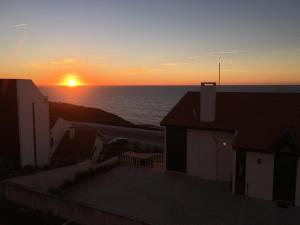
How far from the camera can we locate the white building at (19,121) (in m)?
19.8

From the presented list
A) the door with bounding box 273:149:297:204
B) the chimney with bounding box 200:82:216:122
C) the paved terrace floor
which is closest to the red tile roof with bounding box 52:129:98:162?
the paved terrace floor

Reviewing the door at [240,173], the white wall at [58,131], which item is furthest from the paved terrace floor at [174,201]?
the white wall at [58,131]

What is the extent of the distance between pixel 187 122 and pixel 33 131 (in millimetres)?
10740

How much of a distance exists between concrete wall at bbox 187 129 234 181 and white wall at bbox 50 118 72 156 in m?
11.0

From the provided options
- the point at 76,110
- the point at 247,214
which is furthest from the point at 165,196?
the point at 76,110

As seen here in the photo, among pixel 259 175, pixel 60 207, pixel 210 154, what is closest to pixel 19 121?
pixel 60 207

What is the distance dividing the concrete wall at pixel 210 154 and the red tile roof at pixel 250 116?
23.1 inches

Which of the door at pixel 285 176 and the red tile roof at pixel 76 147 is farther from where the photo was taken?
the red tile roof at pixel 76 147

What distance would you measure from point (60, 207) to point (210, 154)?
31.2ft

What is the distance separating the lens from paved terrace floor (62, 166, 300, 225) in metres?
13.4

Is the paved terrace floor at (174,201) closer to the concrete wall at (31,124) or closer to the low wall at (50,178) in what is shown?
the low wall at (50,178)

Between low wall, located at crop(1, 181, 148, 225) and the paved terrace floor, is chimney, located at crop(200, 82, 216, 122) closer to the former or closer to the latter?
the paved terrace floor

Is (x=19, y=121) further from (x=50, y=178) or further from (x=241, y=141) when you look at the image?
(x=241, y=141)

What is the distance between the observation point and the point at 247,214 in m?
13.9
